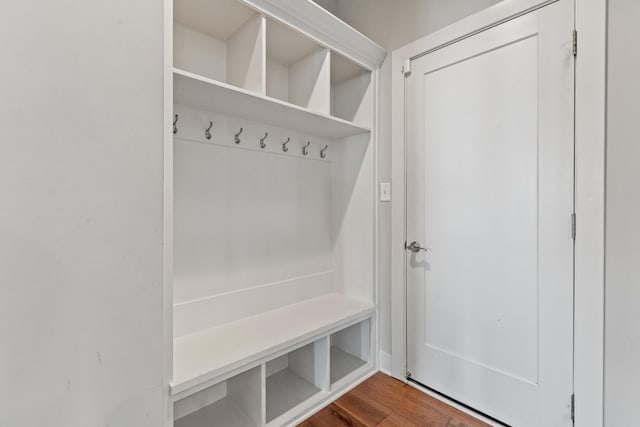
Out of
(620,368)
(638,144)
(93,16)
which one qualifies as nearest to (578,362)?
(620,368)

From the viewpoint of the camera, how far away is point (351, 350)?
2176 millimetres

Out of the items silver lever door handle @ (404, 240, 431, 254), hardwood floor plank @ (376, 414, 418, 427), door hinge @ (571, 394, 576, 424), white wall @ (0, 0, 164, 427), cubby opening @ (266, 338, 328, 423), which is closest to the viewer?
white wall @ (0, 0, 164, 427)

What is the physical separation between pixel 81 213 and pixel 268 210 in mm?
A: 1051

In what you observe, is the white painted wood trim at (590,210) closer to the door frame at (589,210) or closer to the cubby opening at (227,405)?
the door frame at (589,210)

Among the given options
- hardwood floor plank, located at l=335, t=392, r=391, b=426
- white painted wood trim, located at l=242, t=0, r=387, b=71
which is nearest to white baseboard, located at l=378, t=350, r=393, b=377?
hardwood floor plank, located at l=335, t=392, r=391, b=426

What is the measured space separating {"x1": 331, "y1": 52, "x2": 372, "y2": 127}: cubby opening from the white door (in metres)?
0.31

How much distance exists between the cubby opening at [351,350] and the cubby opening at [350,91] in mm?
1474

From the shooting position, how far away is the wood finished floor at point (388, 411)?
151 cm

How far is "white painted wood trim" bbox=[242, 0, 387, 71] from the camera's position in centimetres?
141

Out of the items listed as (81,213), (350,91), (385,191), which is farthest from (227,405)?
(350,91)

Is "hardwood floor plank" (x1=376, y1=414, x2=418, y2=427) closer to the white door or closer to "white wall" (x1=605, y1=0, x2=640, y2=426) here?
the white door

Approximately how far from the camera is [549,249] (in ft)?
4.37

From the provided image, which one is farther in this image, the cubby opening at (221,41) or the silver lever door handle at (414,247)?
the silver lever door handle at (414,247)

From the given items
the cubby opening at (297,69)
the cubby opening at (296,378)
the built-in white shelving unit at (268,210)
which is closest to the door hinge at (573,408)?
the built-in white shelving unit at (268,210)
